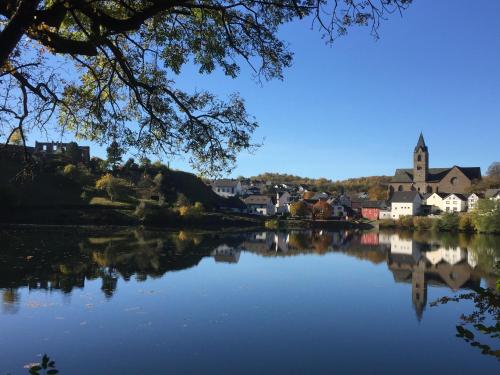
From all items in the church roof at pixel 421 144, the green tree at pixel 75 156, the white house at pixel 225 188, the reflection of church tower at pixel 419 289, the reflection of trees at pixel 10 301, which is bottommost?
the reflection of church tower at pixel 419 289

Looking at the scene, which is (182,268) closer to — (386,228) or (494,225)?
(494,225)

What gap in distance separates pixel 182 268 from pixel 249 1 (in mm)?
20088

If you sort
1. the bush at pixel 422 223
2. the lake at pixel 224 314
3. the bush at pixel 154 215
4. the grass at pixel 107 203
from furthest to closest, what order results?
1. the bush at pixel 422 223
2. the grass at pixel 107 203
3. the bush at pixel 154 215
4. the lake at pixel 224 314

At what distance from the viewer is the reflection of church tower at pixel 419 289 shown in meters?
16.8

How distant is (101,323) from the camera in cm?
1262

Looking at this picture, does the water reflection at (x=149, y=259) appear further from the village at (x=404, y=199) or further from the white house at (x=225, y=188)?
the white house at (x=225, y=188)

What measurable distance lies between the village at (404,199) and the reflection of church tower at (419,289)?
48.0 meters

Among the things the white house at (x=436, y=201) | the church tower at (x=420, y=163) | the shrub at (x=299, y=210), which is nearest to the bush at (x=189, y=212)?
the shrub at (x=299, y=210)

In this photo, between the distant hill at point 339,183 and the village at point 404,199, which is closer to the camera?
the village at point 404,199

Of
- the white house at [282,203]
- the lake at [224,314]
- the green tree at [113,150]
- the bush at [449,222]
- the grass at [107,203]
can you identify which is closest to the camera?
the green tree at [113,150]

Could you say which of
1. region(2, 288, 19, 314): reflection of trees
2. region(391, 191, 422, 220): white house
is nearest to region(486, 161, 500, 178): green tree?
region(391, 191, 422, 220): white house

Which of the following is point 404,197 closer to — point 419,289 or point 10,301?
point 419,289

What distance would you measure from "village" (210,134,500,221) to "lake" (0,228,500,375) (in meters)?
51.8

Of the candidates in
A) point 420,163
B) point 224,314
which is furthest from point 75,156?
point 420,163
